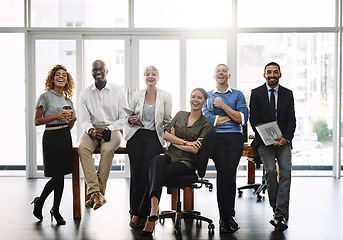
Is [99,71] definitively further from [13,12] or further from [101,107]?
[13,12]

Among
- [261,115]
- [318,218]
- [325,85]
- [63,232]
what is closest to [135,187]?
[63,232]

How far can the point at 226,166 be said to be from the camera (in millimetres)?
4129

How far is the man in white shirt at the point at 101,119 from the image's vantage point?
4430 mm

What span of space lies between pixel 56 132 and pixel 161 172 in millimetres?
1215

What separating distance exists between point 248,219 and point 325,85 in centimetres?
363

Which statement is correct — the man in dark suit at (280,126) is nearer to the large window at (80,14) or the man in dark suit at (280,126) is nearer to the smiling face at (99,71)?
the smiling face at (99,71)

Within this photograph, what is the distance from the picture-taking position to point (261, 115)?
437cm

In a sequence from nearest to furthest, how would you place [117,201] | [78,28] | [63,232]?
[63,232] → [117,201] → [78,28]

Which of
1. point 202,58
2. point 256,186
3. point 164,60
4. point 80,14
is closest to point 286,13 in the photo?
point 202,58

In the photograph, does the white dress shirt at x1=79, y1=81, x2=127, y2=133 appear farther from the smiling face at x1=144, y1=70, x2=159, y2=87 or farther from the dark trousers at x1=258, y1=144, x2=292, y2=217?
the dark trousers at x1=258, y1=144, x2=292, y2=217

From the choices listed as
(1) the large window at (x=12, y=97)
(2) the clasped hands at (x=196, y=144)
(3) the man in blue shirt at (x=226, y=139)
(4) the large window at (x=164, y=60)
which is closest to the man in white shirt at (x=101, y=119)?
(2) the clasped hands at (x=196, y=144)

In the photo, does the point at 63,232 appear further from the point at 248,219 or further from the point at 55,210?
the point at 248,219

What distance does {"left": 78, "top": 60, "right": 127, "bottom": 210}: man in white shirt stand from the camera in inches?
174

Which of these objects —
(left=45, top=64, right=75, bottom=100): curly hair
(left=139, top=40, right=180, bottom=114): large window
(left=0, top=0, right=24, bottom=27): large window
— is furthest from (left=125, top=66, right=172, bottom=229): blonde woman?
(left=0, top=0, right=24, bottom=27): large window
